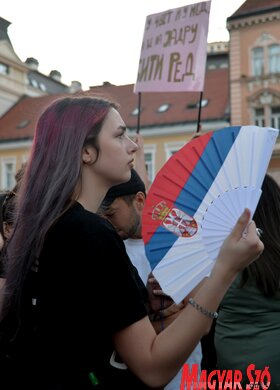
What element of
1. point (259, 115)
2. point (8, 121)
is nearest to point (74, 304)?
point (259, 115)

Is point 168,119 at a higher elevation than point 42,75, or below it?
below

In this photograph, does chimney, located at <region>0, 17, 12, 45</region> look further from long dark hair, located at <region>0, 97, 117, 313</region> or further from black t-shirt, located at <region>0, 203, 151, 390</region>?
black t-shirt, located at <region>0, 203, 151, 390</region>

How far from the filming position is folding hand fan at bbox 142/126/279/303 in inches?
62.7

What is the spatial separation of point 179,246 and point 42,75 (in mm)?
40303

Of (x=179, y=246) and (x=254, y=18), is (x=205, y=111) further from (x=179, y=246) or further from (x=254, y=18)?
(x=179, y=246)

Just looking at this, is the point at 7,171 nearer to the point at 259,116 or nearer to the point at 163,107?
the point at 163,107

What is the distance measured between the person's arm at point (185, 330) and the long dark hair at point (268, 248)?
104 centimetres

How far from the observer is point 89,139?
167 centimetres

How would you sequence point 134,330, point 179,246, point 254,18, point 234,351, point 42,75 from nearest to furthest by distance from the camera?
point 134,330
point 179,246
point 234,351
point 254,18
point 42,75

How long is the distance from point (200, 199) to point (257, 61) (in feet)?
85.5

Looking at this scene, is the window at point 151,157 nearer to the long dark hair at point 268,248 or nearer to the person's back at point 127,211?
the person's back at point 127,211

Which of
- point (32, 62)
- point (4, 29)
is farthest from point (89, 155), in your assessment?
point (32, 62)

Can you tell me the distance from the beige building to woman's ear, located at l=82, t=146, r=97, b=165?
20.0m

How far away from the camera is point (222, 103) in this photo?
2973 cm
